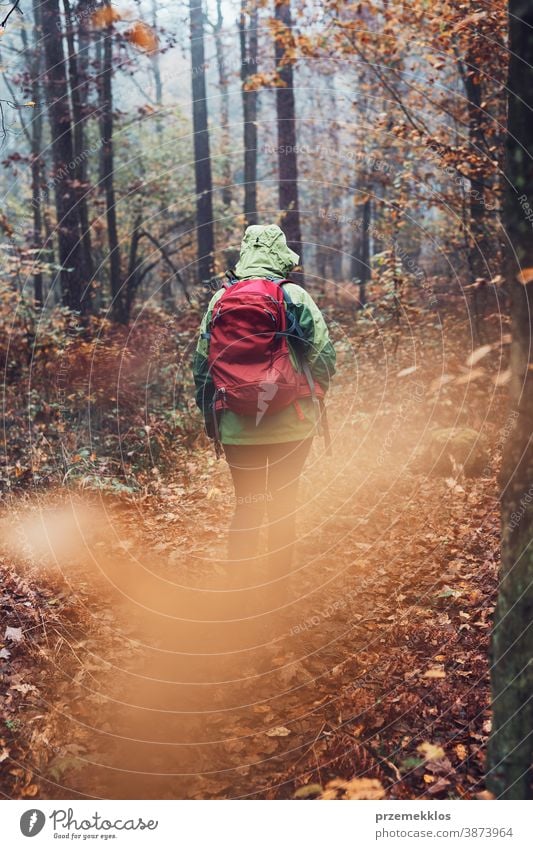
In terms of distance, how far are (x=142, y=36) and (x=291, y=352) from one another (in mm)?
11851

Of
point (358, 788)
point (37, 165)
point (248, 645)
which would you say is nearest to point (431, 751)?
point (358, 788)

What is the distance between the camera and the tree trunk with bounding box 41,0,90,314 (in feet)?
36.9

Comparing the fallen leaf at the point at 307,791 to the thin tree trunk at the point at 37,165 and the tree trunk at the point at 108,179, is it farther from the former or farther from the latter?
the tree trunk at the point at 108,179

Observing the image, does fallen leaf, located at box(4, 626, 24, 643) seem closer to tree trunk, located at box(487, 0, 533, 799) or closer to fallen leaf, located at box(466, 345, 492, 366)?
tree trunk, located at box(487, 0, 533, 799)

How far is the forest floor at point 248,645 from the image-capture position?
10.7 ft

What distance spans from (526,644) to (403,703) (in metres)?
1.40

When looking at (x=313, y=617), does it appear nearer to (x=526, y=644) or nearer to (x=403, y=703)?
(x=403, y=703)

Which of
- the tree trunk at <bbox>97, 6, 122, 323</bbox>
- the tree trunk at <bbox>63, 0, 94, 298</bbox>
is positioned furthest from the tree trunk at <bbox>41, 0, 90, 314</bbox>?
the tree trunk at <bbox>97, 6, 122, 323</bbox>

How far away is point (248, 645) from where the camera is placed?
4453mm

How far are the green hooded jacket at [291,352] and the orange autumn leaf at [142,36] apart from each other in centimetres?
1052

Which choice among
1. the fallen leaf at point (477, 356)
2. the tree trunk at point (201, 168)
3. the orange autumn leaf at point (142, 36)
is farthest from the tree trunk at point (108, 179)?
the fallen leaf at point (477, 356)

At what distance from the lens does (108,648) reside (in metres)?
4.45

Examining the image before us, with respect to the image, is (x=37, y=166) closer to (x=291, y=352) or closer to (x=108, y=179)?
(x=108, y=179)

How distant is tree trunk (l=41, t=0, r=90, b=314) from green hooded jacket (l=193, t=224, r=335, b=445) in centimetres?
757
